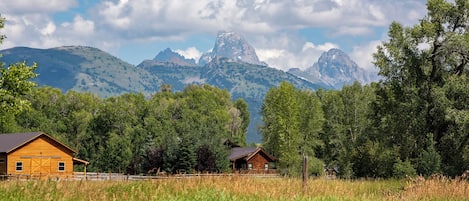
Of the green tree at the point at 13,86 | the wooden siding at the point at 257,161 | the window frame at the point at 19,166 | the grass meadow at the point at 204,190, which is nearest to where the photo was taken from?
the grass meadow at the point at 204,190

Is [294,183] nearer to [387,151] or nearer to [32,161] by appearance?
[387,151]

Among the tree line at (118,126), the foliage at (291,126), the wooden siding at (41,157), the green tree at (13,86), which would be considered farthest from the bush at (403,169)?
the wooden siding at (41,157)

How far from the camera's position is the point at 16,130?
82750 millimetres

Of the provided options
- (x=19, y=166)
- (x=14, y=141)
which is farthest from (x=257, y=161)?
(x=14, y=141)

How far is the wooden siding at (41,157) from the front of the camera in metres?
58.2

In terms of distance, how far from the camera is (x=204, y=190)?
645 inches

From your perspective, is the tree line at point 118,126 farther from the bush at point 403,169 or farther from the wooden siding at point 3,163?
the bush at point 403,169

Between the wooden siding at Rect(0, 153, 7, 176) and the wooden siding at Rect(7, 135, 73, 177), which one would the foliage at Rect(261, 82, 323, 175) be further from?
the wooden siding at Rect(0, 153, 7, 176)

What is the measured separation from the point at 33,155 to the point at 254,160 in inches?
1117

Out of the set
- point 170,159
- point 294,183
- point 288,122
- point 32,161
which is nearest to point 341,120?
point 288,122

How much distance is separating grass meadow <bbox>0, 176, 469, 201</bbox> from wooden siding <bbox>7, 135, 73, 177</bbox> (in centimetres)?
4302

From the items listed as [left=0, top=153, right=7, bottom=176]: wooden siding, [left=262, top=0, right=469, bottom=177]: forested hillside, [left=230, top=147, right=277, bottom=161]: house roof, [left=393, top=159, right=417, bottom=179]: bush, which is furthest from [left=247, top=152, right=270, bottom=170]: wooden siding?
[left=393, top=159, right=417, bottom=179]: bush

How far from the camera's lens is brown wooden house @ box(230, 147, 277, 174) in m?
75.4

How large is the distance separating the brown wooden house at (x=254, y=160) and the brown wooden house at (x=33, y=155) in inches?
889
